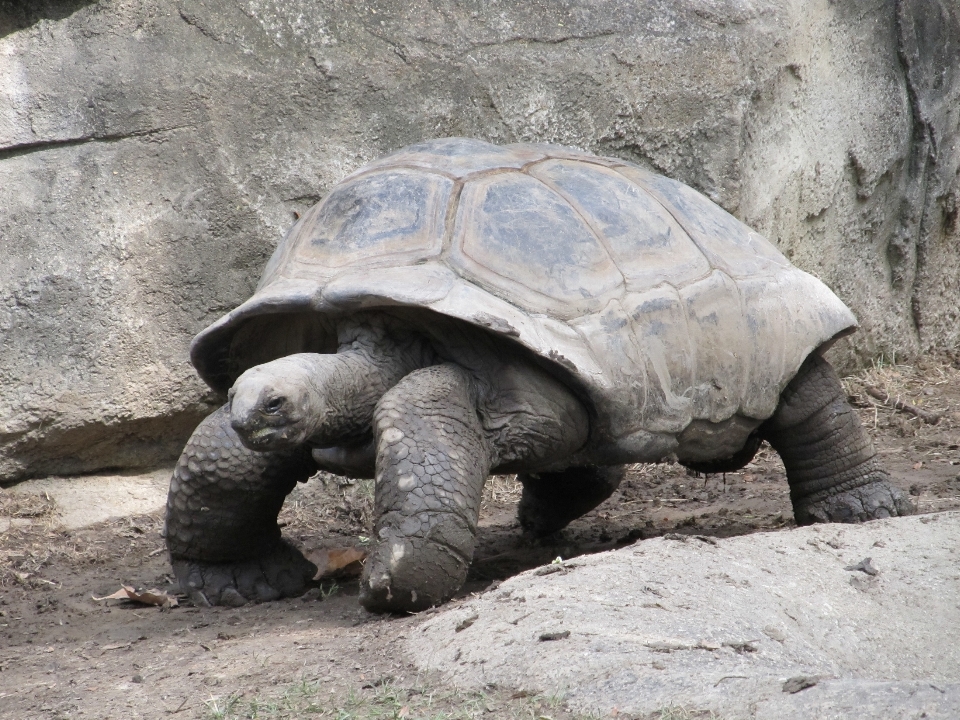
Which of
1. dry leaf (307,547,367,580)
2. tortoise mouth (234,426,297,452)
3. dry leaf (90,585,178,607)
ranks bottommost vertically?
dry leaf (307,547,367,580)

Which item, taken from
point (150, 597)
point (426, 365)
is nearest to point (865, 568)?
point (426, 365)

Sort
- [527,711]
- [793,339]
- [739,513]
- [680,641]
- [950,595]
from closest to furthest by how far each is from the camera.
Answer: [527,711] → [680,641] → [950,595] → [793,339] → [739,513]

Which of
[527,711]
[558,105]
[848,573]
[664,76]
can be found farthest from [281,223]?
[527,711]

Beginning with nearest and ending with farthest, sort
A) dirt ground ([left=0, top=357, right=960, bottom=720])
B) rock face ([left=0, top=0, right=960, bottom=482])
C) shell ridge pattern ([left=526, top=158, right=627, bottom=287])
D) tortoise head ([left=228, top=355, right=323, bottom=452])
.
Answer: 1. dirt ground ([left=0, top=357, right=960, bottom=720])
2. tortoise head ([left=228, top=355, right=323, bottom=452])
3. shell ridge pattern ([left=526, top=158, right=627, bottom=287])
4. rock face ([left=0, top=0, right=960, bottom=482])

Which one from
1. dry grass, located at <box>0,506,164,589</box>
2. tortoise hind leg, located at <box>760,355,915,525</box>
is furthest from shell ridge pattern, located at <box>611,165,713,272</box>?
dry grass, located at <box>0,506,164,589</box>

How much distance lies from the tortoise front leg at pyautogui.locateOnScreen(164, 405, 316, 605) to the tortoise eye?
612 mm

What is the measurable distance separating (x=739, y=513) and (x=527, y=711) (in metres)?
3.11

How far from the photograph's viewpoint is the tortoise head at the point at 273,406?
132 inches

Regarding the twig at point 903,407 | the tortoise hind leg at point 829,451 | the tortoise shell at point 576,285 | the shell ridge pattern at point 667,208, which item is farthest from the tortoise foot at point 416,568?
the twig at point 903,407

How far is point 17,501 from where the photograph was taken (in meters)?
5.42

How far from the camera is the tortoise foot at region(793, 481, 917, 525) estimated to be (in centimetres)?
462

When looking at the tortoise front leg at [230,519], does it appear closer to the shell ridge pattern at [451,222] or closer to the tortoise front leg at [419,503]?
the tortoise front leg at [419,503]

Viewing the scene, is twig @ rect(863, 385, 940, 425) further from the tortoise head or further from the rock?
the tortoise head

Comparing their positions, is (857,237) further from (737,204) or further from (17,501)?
(17,501)
